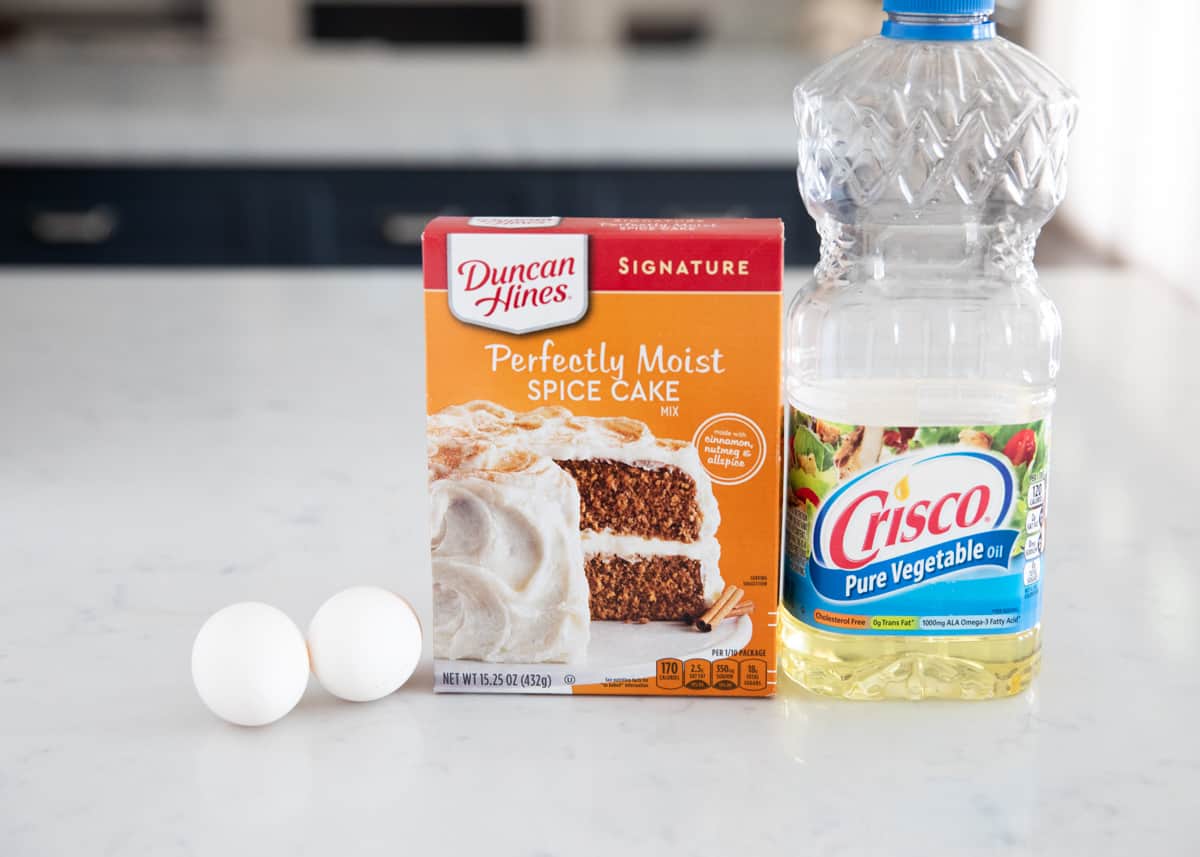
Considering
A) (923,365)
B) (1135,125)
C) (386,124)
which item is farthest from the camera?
(1135,125)

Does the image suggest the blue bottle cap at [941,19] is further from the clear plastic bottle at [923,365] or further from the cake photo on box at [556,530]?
the cake photo on box at [556,530]

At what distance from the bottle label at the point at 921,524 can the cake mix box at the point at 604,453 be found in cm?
3

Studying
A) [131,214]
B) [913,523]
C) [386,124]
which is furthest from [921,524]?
[131,214]

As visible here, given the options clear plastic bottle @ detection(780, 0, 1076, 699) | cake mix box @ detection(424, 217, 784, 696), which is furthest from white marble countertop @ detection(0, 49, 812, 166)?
cake mix box @ detection(424, 217, 784, 696)

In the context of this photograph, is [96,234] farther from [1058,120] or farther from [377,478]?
[1058,120]

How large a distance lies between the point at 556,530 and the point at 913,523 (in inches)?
7.4

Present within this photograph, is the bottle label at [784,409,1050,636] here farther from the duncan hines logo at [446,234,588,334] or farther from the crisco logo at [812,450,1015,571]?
the duncan hines logo at [446,234,588,334]

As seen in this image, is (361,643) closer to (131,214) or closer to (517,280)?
(517,280)

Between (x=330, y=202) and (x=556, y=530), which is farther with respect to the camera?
(x=330, y=202)

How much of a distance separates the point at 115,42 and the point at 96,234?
2.30 metres

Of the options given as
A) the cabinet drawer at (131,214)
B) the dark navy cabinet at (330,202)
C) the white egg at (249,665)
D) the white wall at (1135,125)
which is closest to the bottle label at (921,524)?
the white egg at (249,665)

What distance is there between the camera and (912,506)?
2.37 feet

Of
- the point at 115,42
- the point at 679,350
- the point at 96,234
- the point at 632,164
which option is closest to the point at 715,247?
the point at 679,350

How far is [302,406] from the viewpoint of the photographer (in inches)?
49.9
